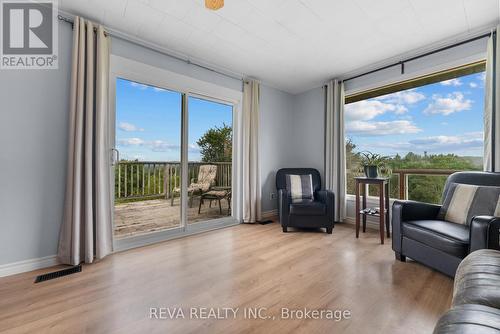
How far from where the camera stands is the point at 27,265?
2053 mm

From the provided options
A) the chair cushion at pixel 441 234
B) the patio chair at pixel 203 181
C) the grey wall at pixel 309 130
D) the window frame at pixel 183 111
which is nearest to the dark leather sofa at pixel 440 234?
the chair cushion at pixel 441 234

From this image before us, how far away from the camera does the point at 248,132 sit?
3.81 metres

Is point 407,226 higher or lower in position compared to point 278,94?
lower

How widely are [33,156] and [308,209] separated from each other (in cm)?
319

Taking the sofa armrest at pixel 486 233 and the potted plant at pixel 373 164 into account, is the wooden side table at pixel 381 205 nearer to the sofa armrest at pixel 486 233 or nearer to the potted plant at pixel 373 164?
the potted plant at pixel 373 164

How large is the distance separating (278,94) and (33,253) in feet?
13.6

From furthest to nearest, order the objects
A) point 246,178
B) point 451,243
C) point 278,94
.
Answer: point 278,94, point 246,178, point 451,243

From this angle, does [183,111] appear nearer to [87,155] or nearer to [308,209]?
[87,155]

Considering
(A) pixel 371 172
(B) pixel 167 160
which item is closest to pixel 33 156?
(B) pixel 167 160

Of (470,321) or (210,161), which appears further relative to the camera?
(210,161)

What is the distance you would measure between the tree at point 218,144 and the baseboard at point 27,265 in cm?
219

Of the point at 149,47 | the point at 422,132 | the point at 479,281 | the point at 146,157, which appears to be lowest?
the point at 479,281

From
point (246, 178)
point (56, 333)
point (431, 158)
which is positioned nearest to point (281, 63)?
point (246, 178)

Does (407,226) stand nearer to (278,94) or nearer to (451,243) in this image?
(451,243)
